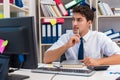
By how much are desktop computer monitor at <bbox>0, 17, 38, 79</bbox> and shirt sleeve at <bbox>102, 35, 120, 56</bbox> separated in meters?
1.21

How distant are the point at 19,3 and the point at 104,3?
4.65 ft

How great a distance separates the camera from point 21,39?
4.60 ft

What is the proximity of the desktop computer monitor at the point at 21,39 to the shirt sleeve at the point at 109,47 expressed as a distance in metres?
1.21

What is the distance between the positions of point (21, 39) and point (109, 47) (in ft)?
4.25

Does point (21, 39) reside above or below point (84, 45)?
above

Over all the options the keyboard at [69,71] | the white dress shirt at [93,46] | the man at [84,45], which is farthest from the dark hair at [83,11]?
the keyboard at [69,71]

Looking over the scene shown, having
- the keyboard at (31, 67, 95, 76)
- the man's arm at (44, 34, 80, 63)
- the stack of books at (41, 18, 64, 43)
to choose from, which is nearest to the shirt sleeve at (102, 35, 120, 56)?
the man's arm at (44, 34, 80, 63)

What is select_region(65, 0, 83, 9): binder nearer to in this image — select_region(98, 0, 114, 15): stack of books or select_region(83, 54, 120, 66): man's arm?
select_region(98, 0, 114, 15): stack of books

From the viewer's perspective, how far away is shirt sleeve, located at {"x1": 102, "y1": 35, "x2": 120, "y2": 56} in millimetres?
2382

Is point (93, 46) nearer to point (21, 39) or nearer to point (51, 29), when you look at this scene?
point (51, 29)

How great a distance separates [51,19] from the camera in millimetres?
3475

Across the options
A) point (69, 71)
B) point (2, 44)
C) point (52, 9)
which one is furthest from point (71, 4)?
point (2, 44)

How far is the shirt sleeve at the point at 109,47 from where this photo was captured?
2382mm

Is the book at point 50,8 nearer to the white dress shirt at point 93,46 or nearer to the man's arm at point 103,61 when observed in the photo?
the white dress shirt at point 93,46
